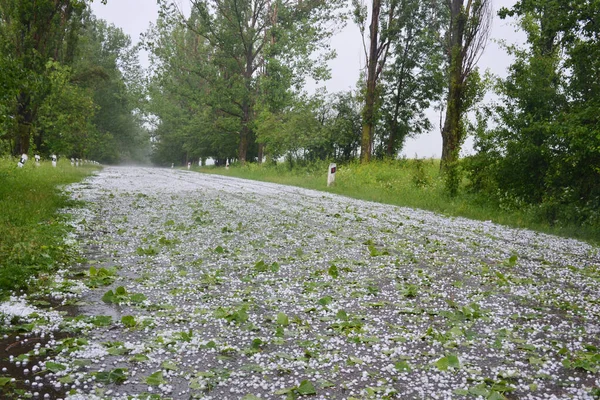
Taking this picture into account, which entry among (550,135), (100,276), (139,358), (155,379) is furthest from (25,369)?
(550,135)

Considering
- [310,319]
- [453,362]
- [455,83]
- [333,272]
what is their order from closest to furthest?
[453,362] → [310,319] → [333,272] → [455,83]

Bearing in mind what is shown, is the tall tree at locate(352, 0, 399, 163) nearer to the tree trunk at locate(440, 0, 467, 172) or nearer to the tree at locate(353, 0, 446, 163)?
the tree at locate(353, 0, 446, 163)

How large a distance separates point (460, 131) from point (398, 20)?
42.7 feet

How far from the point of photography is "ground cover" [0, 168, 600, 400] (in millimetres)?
3191

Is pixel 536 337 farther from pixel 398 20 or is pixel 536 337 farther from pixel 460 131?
pixel 398 20

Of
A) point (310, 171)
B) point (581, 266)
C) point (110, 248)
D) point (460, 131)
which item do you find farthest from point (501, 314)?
point (310, 171)

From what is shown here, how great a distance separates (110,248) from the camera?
7.34 m

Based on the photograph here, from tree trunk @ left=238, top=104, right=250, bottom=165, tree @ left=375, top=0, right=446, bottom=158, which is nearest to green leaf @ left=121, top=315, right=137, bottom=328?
tree @ left=375, top=0, right=446, bottom=158

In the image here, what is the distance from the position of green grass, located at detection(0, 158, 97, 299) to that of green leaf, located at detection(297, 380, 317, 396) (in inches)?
135

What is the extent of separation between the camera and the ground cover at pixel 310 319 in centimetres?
319

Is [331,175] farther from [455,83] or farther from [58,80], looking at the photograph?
[58,80]

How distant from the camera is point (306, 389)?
305 cm

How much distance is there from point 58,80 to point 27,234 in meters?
26.1

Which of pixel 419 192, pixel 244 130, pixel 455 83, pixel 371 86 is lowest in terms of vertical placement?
pixel 419 192
